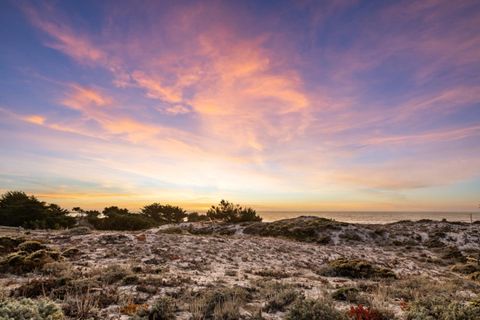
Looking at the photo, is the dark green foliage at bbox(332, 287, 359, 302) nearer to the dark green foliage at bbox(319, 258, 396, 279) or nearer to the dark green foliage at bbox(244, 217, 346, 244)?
the dark green foliage at bbox(319, 258, 396, 279)

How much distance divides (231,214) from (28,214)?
95.8 ft

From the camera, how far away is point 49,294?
345 inches

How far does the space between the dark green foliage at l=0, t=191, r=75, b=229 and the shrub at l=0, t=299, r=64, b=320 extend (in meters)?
28.1

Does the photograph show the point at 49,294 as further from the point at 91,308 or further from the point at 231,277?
the point at 231,277

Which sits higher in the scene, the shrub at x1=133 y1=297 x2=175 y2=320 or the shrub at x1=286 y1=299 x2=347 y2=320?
the shrub at x1=286 y1=299 x2=347 y2=320

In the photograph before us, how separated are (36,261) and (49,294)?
427 centimetres

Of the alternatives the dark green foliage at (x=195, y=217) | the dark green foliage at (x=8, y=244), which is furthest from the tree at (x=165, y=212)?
the dark green foliage at (x=8, y=244)

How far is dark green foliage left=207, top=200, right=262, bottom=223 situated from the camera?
49.8 m

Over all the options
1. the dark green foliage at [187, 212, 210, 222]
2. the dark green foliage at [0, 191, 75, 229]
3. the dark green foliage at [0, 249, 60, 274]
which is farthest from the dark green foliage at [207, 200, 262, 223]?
the dark green foliage at [0, 249, 60, 274]

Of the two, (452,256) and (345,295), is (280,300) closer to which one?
(345,295)

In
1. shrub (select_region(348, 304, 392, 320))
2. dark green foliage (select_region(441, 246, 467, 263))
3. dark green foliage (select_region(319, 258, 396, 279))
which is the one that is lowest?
dark green foliage (select_region(441, 246, 467, 263))

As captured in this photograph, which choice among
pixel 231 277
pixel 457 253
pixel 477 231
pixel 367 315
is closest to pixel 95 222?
pixel 231 277

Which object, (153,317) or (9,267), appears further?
(9,267)

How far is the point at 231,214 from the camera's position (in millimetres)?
51531
